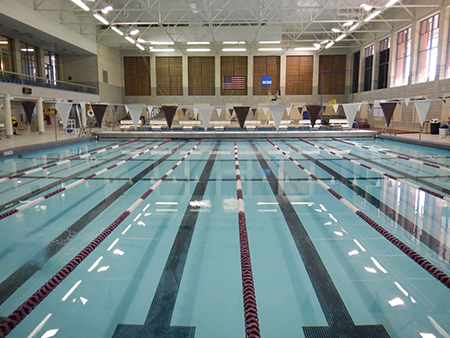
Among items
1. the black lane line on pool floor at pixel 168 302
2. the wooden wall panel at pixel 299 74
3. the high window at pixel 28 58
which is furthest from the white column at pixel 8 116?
the wooden wall panel at pixel 299 74

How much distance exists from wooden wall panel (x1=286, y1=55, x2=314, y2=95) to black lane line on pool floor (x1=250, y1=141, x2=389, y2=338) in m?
23.1

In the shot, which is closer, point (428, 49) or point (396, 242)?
point (396, 242)

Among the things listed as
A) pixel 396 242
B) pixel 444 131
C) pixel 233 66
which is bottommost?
pixel 396 242

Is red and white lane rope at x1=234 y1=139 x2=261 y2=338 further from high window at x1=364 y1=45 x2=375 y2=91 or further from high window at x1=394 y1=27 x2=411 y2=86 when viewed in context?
high window at x1=364 y1=45 x2=375 y2=91

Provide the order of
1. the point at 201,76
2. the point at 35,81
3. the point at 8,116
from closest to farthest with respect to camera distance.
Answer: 1. the point at 8,116
2. the point at 35,81
3. the point at 201,76

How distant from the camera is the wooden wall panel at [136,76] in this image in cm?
2580

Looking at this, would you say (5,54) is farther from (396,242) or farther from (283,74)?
(396,242)

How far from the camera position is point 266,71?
83.6 ft

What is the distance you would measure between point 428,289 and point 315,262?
2.79ft

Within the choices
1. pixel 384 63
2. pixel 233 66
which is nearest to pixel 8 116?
pixel 233 66

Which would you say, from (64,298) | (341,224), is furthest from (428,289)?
(64,298)

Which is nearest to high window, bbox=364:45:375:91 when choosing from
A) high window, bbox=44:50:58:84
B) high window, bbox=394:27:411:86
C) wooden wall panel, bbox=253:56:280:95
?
high window, bbox=394:27:411:86

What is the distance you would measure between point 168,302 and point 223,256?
2.80ft

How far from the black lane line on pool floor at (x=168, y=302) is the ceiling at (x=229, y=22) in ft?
46.8
